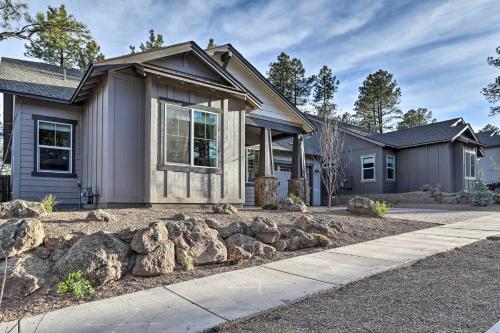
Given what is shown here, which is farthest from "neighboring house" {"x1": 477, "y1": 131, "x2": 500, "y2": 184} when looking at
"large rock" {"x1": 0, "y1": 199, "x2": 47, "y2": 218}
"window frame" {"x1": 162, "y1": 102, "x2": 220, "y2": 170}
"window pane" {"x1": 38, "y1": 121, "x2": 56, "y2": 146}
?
"large rock" {"x1": 0, "y1": 199, "x2": 47, "y2": 218}

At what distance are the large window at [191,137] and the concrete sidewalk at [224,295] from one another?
4.42 meters

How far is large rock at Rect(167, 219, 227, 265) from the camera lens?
185 inches

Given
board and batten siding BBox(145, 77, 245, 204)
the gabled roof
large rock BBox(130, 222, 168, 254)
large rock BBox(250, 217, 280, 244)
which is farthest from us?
the gabled roof

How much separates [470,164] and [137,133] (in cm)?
2018

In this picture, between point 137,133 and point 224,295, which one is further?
point 137,133

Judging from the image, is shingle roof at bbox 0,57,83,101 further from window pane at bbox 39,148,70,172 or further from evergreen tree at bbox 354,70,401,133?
evergreen tree at bbox 354,70,401,133

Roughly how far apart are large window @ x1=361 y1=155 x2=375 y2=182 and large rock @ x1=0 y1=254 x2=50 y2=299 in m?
19.4

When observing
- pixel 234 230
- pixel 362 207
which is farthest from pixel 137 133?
pixel 362 207

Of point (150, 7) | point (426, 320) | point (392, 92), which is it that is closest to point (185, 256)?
point (426, 320)

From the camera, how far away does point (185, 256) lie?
15.2 ft

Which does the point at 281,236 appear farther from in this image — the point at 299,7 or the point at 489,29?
the point at 489,29

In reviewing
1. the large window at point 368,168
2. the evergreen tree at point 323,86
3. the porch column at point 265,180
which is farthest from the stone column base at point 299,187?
the evergreen tree at point 323,86

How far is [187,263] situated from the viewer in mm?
4531

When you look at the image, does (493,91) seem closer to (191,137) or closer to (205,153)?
(205,153)
